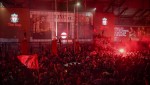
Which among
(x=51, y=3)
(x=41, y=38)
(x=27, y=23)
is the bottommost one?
(x=41, y=38)

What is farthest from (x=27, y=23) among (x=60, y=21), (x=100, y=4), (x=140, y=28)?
(x=140, y=28)

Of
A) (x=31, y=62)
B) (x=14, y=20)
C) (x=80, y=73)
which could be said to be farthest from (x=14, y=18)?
(x=80, y=73)

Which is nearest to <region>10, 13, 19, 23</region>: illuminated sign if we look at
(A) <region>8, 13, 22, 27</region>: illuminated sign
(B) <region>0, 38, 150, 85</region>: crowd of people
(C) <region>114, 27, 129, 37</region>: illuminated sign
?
(A) <region>8, 13, 22, 27</region>: illuminated sign

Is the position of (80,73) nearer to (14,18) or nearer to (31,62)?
(31,62)

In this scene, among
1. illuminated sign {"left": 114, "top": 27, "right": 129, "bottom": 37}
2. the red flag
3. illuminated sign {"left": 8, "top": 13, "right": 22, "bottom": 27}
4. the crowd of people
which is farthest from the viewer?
illuminated sign {"left": 114, "top": 27, "right": 129, "bottom": 37}

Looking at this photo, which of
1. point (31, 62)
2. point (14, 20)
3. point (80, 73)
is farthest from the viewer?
point (14, 20)

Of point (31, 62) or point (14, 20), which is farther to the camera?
point (14, 20)

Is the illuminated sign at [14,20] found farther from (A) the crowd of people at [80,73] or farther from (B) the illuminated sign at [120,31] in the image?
(B) the illuminated sign at [120,31]

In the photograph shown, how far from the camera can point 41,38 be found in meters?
22.4

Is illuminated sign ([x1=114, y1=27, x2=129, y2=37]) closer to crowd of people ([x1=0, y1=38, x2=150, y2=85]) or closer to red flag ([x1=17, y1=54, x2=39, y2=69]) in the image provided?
crowd of people ([x1=0, y1=38, x2=150, y2=85])

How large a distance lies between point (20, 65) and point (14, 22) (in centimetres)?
1081

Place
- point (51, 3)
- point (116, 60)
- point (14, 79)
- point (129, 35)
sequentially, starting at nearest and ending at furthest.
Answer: point (14, 79), point (116, 60), point (51, 3), point (129, 35)

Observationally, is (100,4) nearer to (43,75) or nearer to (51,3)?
(51,3)

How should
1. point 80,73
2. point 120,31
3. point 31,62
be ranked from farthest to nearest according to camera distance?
point 120,31 → point 31,62 → point 80,73
